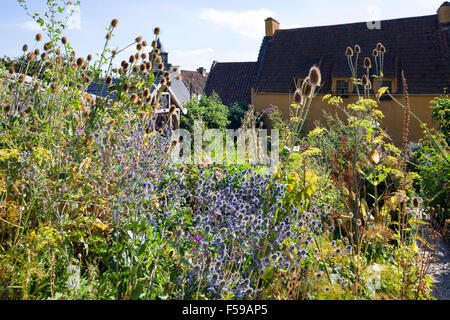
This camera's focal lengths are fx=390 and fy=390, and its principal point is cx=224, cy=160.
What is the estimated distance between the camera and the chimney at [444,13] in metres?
18.4

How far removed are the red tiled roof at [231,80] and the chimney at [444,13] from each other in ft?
36.2

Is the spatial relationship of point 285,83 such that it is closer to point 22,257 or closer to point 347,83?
point 347,83

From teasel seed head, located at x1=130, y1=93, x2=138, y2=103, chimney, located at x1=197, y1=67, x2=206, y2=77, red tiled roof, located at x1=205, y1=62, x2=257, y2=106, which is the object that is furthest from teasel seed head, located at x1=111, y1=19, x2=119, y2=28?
chimney, located at x1=197, y1=67, x2=206, y2=77

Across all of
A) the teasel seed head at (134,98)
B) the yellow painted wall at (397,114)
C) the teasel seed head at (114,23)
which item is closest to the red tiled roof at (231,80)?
the yellow painted wall at (397,114)

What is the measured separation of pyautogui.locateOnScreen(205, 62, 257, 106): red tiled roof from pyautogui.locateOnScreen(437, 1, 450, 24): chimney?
11040 millimetres

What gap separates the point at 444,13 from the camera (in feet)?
60.7

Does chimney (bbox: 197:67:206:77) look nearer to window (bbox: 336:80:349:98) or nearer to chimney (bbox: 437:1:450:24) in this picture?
window (bbox: 336:80:349:98)

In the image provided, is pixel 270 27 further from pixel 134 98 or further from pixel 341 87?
pixel 134 98

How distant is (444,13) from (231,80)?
12945 mm

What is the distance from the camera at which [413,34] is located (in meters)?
18.9

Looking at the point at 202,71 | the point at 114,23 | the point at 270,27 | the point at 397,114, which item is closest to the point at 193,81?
the point at 202,71

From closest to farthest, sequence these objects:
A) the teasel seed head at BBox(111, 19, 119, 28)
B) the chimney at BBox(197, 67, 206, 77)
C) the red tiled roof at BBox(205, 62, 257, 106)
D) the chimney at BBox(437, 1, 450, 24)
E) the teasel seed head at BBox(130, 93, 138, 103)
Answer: the teasel seed head at BBox(130, 93, 138, 103)
the teasel seed head at BBox(111, 19, 119, 28)
the chimney at BBox(437, 1, 450, 24)
the red tiled roof at BBox(205, 62, 257, 106)
the chimney at BBox(197, 67, 206, 77)

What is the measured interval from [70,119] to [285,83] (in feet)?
56.6

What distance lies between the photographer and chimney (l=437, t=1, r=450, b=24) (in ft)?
60.4
